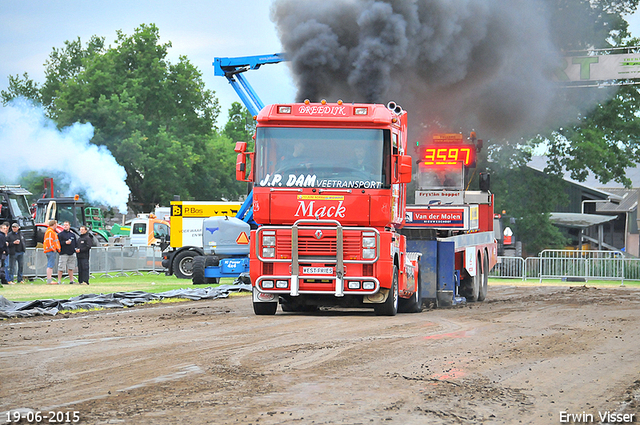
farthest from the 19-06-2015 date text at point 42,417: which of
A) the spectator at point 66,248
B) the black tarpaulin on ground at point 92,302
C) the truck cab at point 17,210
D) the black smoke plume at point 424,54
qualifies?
the truck cab at point 17,210

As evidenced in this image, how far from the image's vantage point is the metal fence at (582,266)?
31.9 metres

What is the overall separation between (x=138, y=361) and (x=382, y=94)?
11.6 m

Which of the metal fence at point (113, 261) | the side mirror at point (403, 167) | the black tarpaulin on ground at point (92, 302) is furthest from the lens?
the metal fence at point (113, 261)

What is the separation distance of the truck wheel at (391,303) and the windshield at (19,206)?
16569mm

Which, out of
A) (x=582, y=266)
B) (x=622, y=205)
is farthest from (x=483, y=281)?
(x=622, y=205)

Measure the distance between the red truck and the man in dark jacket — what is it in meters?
11.0

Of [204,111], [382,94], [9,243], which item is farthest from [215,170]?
[382,94]

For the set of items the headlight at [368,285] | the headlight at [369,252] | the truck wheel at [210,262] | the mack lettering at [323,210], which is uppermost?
the mack lettering at [323,210]

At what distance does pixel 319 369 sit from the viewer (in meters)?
8.09

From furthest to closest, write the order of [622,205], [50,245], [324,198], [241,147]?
[622,205]
[50,245]
[241,147]
[324,198]

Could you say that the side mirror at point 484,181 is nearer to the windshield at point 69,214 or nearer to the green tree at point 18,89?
the windshield at point 69,214

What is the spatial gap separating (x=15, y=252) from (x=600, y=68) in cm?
2152

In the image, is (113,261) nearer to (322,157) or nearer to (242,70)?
(242,70)

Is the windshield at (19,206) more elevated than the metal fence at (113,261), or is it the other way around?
the windshield at (19,206)
